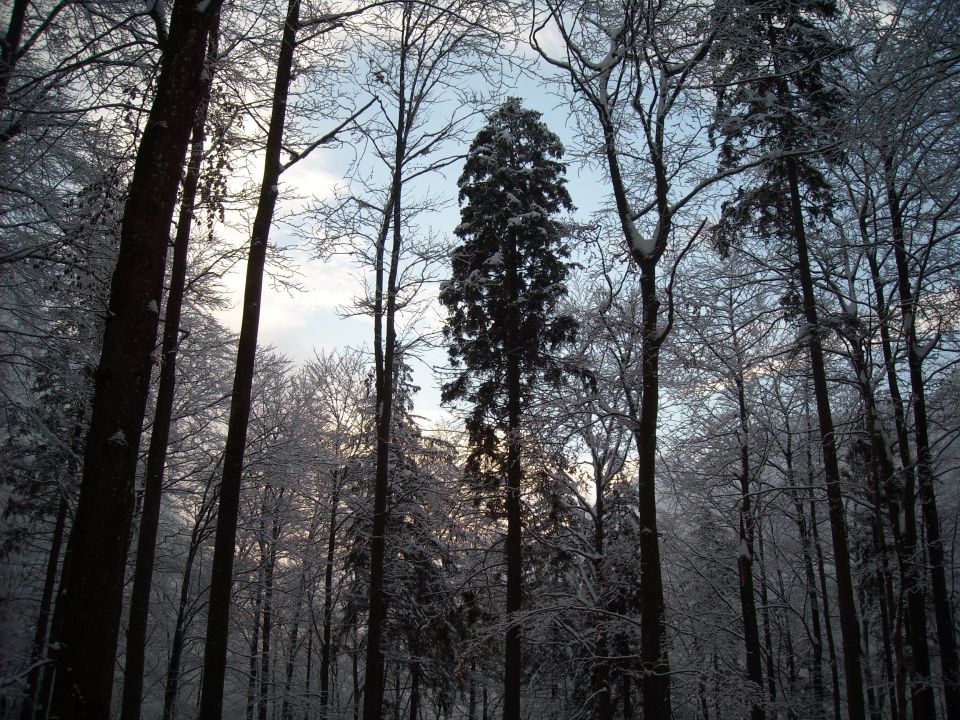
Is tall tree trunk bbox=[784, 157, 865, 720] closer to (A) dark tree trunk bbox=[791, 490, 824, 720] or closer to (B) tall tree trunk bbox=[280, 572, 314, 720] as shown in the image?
(A) dark tree trunk bbox=[791, 490, 824, 720]

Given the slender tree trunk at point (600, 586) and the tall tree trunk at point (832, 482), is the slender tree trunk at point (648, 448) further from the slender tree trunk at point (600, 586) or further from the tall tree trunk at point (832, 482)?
the slender tree trunk at point (600, 586)

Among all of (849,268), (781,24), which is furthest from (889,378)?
(781,24)

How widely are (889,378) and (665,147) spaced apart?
8104 mm

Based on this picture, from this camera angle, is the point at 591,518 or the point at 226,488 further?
the point at 591,518

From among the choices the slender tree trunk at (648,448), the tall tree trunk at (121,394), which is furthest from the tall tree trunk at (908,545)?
the tall tree trunk at (121,394)

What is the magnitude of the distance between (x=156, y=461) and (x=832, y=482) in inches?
423

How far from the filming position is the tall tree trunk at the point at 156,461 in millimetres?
7633

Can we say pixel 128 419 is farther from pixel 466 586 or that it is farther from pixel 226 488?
pixel 466 586

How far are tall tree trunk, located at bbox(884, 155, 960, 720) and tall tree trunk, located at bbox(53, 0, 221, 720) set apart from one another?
10.7 m

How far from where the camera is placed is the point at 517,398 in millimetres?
13773

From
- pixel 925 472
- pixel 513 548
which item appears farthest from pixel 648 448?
pixel 925 472

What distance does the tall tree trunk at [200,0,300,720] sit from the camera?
6506 millimetres

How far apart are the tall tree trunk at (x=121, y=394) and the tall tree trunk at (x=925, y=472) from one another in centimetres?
1075

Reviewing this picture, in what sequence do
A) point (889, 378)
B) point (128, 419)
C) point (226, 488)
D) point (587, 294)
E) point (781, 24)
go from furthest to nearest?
point (587, 294) → point (889, 378) → point (781, 24) → point (226, 488) → point (128, 419)
